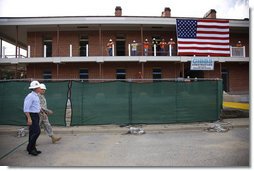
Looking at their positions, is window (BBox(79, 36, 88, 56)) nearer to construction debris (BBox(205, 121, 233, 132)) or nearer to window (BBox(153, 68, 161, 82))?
window (BBox(153, 68, 161, 82))

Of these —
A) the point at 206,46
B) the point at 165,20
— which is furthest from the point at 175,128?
the point at 165,20

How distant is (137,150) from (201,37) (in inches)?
597

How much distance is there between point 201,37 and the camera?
2077 centimetres

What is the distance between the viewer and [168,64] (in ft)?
81.6

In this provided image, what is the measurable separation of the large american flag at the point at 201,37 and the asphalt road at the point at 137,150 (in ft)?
38.7

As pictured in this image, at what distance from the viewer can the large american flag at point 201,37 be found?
2059 cm

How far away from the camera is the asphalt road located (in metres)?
6.19

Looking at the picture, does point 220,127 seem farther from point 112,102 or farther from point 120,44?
point 120,44

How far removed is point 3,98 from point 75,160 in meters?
5.94

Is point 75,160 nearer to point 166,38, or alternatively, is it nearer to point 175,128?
point 175,128

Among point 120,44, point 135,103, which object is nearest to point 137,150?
point 135,103

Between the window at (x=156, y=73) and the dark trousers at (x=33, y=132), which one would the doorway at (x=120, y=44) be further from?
the dark trousers at (x=33, y=132)

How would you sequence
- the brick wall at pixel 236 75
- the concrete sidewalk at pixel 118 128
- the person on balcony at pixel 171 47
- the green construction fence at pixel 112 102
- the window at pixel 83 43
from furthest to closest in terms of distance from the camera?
the brick wall at pixel 236 75 < the window at pixel 83 43 < the person on balcony at pixel 171 47 < the green construction fence at pixel 112 102 < the concrete sidewalk at pixel 118 128

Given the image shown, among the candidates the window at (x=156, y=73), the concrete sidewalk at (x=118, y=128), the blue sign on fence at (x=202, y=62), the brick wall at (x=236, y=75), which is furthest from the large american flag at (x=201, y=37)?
the concrete sidewalk at (x=118, y=128)
